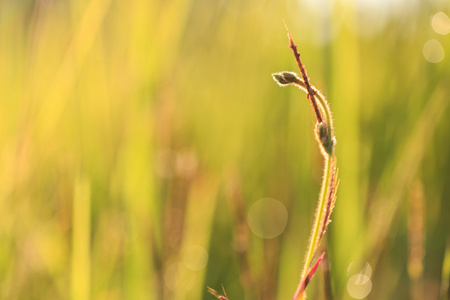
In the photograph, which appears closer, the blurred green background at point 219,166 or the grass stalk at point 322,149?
the grass stalk at point 322,149

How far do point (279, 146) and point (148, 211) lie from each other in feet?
1.55

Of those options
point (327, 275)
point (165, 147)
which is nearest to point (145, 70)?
point (165, 147)

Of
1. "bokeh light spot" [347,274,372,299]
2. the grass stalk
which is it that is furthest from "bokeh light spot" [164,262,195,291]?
the grass stalk

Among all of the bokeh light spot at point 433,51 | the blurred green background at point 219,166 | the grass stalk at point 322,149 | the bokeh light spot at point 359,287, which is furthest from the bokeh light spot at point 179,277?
the bokeh light spot at point 433,51

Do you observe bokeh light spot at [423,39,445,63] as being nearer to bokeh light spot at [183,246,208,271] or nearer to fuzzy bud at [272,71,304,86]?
bokeh light spot at [183,246,208,271]

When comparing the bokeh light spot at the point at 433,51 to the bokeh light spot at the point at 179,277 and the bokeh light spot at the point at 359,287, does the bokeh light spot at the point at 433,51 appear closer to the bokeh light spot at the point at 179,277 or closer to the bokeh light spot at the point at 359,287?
the bokeh light spot at the point at 359,287

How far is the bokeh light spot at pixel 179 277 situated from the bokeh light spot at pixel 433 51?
2.10 feet

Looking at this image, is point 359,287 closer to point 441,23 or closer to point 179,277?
point 179,277

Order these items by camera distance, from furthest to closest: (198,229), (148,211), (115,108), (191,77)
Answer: (191,77) < (115,108) < (198,229) < (148,211)

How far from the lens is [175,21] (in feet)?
3.49

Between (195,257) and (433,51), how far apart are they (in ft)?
2.16

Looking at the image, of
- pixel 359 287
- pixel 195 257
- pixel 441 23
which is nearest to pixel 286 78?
pixel 359 287

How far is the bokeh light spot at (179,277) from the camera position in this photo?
32.6 inches

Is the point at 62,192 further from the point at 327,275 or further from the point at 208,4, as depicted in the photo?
the point at 208,4
